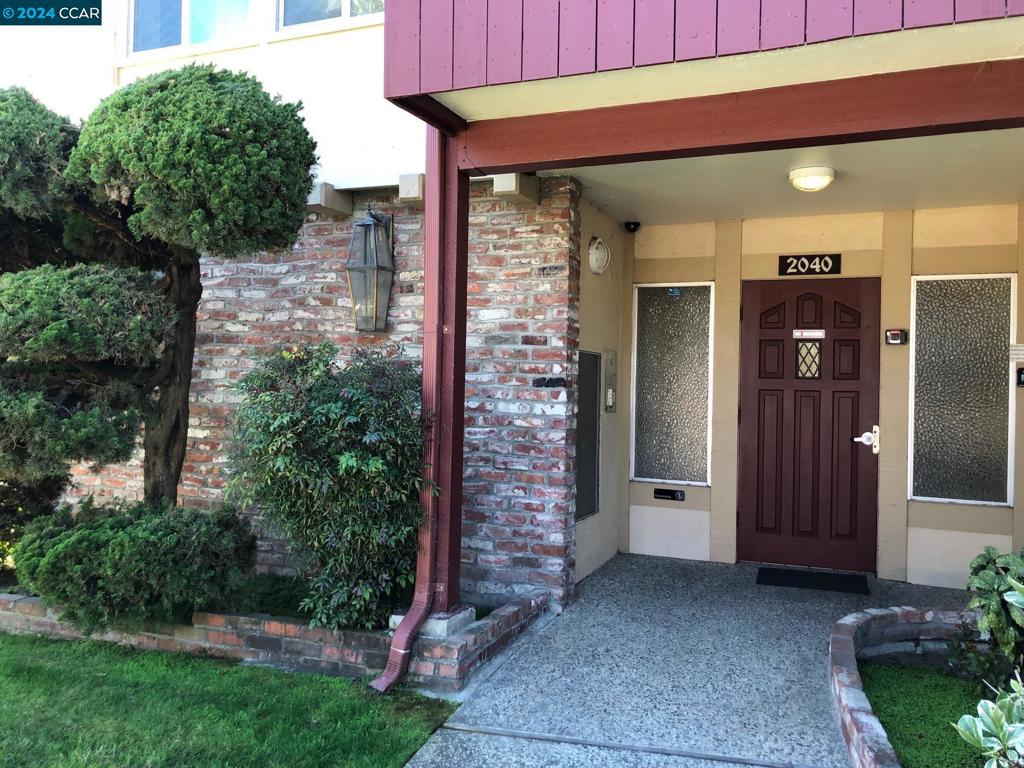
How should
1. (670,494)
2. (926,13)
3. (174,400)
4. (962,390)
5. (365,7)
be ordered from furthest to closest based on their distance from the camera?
(670,494) < (962,390) < (365,7) < (174,400) < (926,13)

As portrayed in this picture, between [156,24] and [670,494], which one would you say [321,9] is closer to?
[156,24]

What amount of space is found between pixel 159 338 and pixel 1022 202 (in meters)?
5.78

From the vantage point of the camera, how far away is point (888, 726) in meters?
3.27

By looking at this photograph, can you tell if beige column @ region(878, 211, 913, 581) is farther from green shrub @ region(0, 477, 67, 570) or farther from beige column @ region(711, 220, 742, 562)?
green shrub @ region(0, 477, 67, 570)

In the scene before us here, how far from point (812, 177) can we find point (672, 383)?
2.11m

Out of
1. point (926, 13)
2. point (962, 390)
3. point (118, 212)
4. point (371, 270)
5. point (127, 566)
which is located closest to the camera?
point (926, 13)

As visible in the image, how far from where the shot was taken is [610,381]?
5840 mm

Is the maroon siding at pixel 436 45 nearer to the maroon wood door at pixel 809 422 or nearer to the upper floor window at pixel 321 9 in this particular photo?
the upper floor window at pixel 321 9

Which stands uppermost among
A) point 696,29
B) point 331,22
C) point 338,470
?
point 331,22

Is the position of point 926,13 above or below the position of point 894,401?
above

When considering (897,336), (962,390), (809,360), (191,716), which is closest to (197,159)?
(191,716)

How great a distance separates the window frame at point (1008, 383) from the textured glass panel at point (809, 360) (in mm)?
640

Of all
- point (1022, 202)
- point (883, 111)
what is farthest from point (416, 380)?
point (1022, 202)

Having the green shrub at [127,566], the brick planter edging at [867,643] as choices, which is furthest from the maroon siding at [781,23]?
the green shrub at [127,566]
